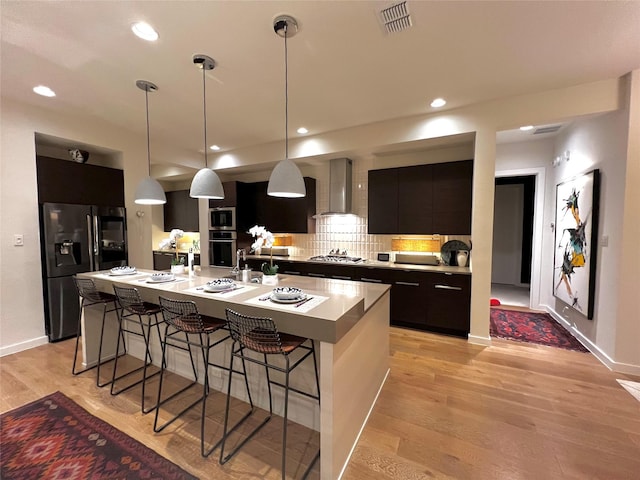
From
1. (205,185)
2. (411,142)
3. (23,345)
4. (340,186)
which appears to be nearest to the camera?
(205,185)

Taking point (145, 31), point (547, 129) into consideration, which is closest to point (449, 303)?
point (547, 129)

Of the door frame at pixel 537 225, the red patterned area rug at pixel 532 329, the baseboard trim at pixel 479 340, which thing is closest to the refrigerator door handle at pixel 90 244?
the baseboard trim at pixel 479 340

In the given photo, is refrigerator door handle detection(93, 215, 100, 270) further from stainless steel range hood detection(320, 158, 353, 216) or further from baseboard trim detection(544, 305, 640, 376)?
baseboard trim detection(544, 305, 640, 376)

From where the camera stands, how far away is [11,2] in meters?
1.69

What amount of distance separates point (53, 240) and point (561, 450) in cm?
528

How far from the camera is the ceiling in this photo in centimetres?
178

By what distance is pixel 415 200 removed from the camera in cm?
392

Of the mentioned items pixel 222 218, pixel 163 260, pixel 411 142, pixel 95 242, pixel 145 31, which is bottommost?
pixel 163 260

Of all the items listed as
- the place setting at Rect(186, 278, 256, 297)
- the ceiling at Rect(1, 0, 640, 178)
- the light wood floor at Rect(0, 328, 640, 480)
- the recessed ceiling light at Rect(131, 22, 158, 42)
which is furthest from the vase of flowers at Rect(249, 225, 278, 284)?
the recessed ceiling light at Rect(131, 22, 158, 42)

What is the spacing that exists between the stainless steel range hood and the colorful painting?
2.96m

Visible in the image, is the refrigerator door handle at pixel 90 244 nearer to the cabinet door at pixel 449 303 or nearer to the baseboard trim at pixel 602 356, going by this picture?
the cabinet door at pixel 449 303

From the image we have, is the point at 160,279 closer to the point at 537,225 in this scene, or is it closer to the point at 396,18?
the point at 396,18

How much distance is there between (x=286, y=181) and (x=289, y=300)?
37.7 inches

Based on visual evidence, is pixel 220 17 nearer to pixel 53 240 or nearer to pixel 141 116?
pixel 141 116
